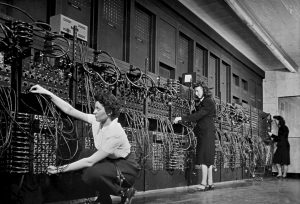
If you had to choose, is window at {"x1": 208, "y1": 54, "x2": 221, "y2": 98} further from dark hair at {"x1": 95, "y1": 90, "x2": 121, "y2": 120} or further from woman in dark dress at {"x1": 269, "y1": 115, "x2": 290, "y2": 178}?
dark hair at {"x1": 95, "y1": 90, "x2": 121, "y2": 120}

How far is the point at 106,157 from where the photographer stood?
102 inches

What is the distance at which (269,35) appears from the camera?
7109 millimetres

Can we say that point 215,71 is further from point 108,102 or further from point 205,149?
point 108,102

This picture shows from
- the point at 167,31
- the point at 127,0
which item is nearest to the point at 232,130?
the point at 167,31

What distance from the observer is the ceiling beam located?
5.53 m

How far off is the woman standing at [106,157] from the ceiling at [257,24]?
3481 mm

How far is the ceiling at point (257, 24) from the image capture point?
224 inches

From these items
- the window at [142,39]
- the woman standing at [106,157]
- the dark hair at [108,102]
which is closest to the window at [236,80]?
the window at [142,39]

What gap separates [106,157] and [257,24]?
4.73 m

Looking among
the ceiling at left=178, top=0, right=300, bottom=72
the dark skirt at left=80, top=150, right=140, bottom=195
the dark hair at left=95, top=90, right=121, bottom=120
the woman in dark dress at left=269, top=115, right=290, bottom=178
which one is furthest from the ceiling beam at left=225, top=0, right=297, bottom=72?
the dark skirt at left=80, top=150, right=140, bottom=195

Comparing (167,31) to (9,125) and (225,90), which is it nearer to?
(225,90)

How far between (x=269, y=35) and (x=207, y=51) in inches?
54.8

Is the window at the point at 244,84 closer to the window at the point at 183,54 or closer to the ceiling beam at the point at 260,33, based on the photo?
the ceiling beam at the point at 260,33

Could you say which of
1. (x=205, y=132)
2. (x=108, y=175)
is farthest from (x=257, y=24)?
(x=108, y=175)
